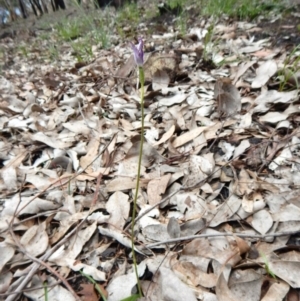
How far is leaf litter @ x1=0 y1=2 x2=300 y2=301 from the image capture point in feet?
2.82

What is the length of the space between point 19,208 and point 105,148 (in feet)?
1.45

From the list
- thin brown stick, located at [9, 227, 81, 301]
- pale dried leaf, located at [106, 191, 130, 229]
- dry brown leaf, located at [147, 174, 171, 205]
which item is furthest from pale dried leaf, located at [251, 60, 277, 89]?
thin brown stick, located at [9, 227, 81, 301]

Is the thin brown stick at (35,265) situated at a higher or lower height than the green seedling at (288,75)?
lower

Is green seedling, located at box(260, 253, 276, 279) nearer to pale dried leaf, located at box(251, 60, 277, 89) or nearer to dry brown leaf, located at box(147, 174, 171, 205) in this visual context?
dry brown leaf, located at box(147, 174, 171, 205)

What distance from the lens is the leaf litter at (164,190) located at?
86cm

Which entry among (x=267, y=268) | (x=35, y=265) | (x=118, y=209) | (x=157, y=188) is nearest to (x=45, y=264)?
(x=35, y=265)

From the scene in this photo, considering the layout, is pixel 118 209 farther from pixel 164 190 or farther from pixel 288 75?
pixel 288 75

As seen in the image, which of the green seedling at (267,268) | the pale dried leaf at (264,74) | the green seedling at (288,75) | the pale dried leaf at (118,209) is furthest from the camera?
the pale dried leaf at (264,74)

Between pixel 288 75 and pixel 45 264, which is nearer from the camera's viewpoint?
pixel 45 264

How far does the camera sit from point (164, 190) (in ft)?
3.69

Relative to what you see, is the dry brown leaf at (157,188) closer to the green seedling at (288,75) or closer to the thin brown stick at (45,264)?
the thin brown stick at (45,264)

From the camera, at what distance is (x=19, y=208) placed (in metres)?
1.14

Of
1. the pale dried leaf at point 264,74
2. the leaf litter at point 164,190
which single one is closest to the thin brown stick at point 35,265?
the leaf litter at point 164,190

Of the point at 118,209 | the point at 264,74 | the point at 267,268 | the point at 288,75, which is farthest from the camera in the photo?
the point at 264,74
